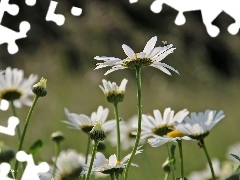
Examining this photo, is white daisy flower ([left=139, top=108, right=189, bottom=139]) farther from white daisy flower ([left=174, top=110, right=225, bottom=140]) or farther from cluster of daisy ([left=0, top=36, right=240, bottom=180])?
white daisy flower ([left=174, top=110, right=225, bottom=140])

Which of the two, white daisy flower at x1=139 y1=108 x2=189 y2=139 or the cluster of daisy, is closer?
the cluster of daisy

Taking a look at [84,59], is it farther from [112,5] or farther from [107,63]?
[107,63]

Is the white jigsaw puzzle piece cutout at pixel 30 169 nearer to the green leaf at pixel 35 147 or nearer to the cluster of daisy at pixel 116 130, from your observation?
the cluster of daisy at pixel 116 130

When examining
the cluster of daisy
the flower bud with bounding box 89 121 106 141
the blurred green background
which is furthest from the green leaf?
the blurred green background

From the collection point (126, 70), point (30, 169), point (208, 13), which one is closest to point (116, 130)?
point (30, 169)

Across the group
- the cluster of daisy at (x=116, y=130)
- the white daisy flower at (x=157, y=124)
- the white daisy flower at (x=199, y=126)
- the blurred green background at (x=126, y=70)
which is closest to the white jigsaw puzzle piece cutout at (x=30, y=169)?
the cluster of daisy at (x=116, y=130)

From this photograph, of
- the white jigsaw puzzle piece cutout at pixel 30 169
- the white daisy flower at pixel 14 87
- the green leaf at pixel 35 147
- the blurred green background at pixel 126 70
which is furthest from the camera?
the blurred green background at pixel 126 70

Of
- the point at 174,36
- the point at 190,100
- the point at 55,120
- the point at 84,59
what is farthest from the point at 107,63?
the point at 174,36

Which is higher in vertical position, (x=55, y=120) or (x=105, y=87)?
(x=55, y=120)
